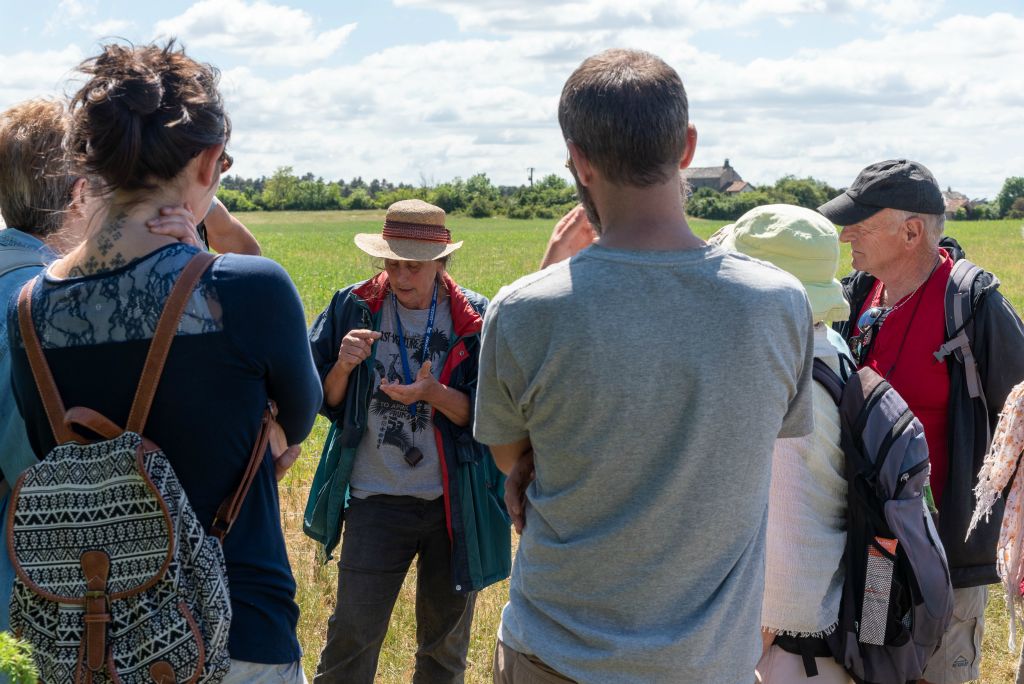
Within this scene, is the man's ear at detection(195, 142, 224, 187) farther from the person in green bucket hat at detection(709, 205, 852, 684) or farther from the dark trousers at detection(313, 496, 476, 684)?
the dark trousers at detection(313, 496, 476, 684)

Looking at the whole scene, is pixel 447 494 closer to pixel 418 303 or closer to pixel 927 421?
pixel 418 303

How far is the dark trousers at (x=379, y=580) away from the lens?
373 centimetres

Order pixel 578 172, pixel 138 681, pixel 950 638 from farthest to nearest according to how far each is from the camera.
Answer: pixel 950 638 < pixel 578 172 < pixel 138 681

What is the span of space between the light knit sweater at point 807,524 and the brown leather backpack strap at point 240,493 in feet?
3.95

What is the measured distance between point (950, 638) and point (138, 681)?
2567 mm

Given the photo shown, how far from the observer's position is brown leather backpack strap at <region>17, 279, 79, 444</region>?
1.87m

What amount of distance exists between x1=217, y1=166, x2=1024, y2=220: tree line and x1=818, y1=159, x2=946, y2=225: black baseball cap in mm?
71354

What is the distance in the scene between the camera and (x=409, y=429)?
12.4 feet

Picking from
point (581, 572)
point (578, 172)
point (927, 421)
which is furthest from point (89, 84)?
point (927, 421)

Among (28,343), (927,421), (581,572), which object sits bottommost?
(927,421)

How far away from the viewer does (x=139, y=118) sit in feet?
6.24

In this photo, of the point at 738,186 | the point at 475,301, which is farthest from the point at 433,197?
the point at 475,301

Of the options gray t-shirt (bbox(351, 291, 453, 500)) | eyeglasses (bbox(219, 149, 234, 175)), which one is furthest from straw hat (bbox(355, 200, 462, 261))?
eyeglasses (bbox(219, 149, 234, 175))

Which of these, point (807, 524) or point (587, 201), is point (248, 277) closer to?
point (587, 201)
